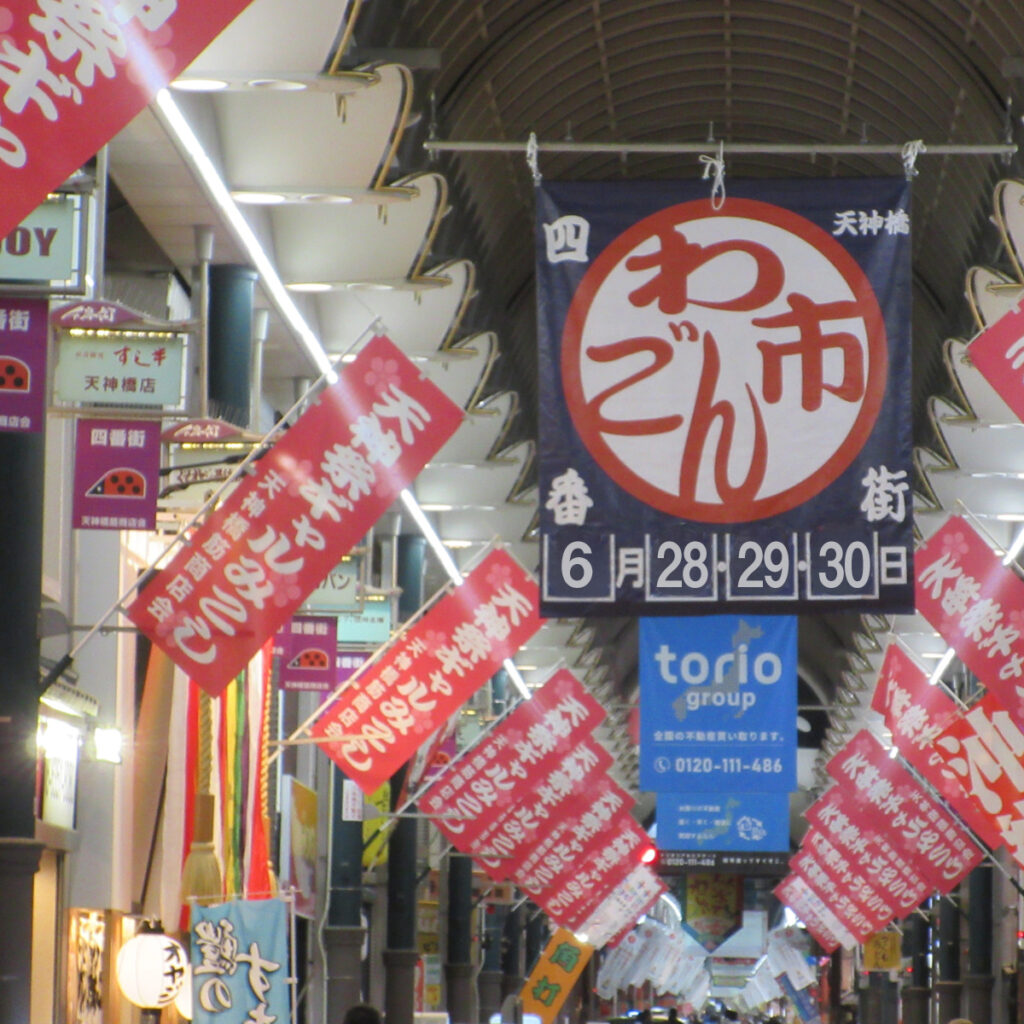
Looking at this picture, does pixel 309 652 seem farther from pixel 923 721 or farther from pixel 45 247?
pixel 45 247

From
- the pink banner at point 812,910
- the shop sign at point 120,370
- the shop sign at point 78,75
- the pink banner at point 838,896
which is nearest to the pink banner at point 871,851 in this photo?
the pink banner at point 838,896

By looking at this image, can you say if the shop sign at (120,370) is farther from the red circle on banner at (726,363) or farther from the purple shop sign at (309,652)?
the purple shop sign at (309,652)

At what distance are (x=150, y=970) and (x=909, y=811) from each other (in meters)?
13.7

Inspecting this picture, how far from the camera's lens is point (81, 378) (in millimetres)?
10656

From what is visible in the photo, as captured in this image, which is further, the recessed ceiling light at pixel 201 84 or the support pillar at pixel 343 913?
the support pillar at pixel 343 913

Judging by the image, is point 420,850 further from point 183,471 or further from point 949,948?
point 183,471

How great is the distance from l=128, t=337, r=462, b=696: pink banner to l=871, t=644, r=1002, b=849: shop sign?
28.5 feet

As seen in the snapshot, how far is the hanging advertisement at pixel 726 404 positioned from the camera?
9.23 metres

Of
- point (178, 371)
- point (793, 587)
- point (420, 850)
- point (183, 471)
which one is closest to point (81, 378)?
point (178, 371)

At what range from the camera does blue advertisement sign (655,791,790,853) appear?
2075 centimetres

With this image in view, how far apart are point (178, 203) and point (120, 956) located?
15.5ft

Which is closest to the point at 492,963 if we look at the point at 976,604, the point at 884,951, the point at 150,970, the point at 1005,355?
the point at 884,951

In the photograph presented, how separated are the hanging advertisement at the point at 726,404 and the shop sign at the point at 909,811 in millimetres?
15782

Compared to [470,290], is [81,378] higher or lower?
lower
